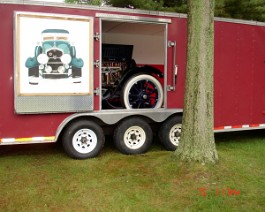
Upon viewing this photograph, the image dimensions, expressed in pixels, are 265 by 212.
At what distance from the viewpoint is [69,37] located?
235 inches

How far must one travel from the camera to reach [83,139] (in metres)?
6.31

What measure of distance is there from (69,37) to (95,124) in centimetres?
157

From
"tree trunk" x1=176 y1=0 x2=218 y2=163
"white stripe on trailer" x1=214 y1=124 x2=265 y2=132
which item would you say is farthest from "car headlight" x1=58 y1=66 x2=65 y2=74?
"white stripe on trailer" x1=214 y1=124 x2=265 y2=132

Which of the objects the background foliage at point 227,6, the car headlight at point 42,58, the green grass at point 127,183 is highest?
the background foliage at point 227,6

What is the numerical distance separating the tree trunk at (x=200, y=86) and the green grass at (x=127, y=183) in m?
0.25

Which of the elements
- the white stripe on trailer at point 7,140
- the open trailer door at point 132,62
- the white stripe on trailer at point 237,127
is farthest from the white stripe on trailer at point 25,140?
the white stripe on trailer at point 237,127

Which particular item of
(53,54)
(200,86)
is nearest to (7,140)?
(53,54)

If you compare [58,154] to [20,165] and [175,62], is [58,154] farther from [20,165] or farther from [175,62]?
[175,62]

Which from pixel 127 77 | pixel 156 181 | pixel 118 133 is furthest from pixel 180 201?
pixel 127 77

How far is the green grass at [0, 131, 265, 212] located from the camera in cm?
423

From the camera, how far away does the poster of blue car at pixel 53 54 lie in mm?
5727

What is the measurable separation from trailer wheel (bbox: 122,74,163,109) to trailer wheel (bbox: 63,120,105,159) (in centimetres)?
83

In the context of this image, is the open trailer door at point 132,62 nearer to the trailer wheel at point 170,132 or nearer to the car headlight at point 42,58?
the trailer wheel at point 170,132

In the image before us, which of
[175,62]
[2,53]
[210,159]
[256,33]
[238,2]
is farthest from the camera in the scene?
[238,2]
